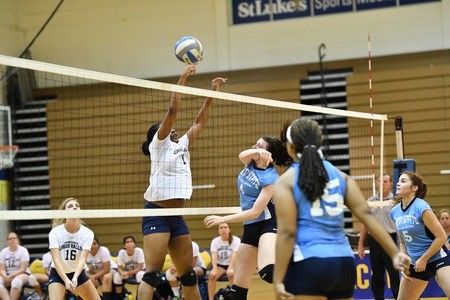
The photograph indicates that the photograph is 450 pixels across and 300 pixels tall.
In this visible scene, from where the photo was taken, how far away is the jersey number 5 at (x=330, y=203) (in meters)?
4.93

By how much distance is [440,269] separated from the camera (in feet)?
26.8

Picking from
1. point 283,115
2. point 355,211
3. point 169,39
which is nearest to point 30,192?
point 169,39

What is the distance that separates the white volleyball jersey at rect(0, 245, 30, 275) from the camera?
14.1 m

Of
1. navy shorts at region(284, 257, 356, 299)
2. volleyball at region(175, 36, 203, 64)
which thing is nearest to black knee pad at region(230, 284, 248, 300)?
volleyball at region(175, 36, 203, 64)

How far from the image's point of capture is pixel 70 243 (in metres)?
9.12

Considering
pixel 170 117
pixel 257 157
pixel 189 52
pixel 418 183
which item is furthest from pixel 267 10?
pixel 257 157

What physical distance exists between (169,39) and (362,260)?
304 inches

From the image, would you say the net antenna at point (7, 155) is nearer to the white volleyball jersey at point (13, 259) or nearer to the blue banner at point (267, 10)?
the white volleyball jersey at point (13, 259)

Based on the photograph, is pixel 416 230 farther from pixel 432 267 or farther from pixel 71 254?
pixel 71 254

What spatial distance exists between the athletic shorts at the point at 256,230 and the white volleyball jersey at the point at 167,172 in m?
0.73

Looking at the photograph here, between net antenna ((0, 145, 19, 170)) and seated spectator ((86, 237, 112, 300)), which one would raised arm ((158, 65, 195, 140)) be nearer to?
seated spectator ((86, 237, 112, 300))

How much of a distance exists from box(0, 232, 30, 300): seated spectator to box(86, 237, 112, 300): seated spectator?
1.13 metres

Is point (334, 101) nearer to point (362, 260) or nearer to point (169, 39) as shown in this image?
point (169, 39)

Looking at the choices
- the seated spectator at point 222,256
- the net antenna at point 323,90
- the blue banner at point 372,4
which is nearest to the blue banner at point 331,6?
the blue banner at point 372,4
